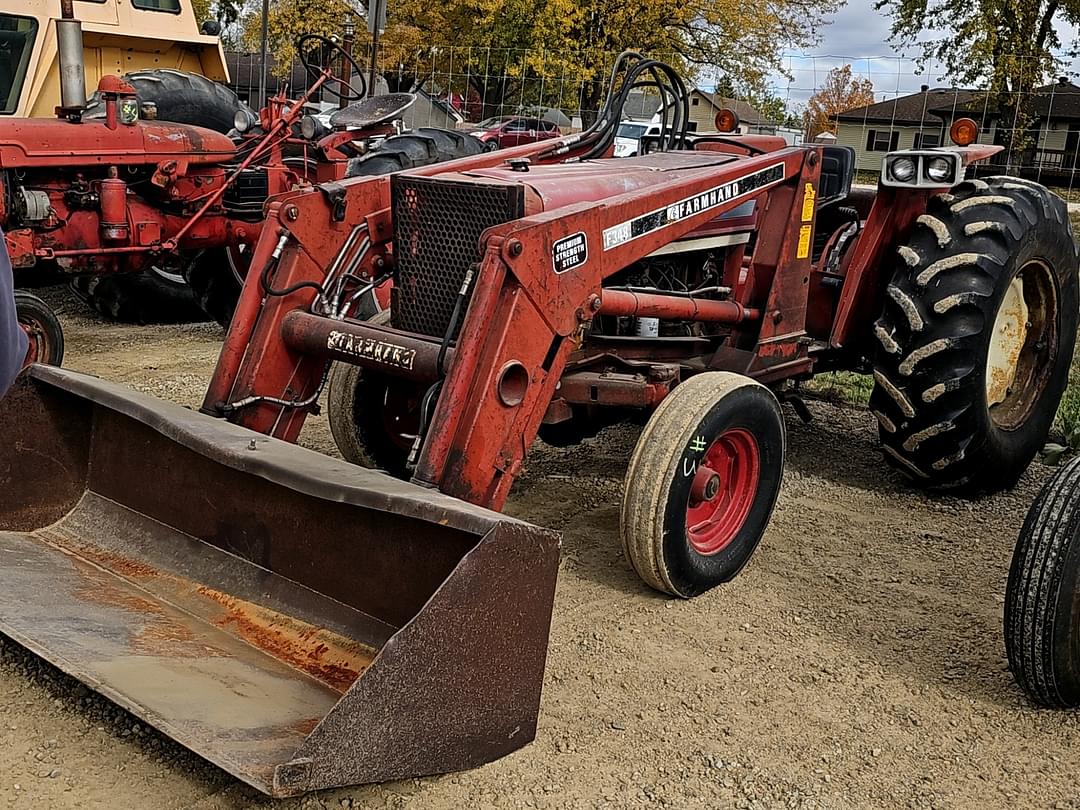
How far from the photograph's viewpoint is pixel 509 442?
3541mm

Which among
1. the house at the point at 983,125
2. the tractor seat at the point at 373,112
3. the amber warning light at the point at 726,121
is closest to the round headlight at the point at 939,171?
the amber warning light at the point at 726,121

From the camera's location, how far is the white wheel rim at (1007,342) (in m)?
5.24

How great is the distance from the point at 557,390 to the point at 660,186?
799mm

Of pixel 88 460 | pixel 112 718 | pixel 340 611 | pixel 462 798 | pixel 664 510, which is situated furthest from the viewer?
pixel 88 460

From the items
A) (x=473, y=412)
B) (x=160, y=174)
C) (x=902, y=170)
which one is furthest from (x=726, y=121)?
(x=160, y=174)

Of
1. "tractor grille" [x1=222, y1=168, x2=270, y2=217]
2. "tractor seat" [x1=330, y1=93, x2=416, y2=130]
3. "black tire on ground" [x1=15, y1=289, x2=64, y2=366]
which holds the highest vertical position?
"tractor seat" [x1=330, y1=93, x2=416, y2=130]

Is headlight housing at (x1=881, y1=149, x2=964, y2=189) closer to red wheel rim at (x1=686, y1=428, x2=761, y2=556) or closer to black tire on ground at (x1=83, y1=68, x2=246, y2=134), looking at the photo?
red wheel rim at (x1=686, y1=428, x2=761, y2=556)

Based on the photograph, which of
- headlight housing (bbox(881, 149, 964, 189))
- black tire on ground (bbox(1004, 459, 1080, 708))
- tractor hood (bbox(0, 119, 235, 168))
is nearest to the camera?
black tire on ground (bbox(1004, 459, 1080, 708))

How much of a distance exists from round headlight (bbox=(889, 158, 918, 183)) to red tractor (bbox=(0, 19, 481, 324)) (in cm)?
339

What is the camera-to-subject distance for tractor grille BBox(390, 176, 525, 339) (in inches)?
151

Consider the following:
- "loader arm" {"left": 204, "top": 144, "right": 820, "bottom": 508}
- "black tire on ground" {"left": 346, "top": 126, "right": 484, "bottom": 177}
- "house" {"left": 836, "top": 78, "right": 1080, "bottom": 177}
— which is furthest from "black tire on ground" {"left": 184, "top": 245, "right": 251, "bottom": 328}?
"house" {"left": 836, "top": 78, "right": 1080, "bottom": 177}

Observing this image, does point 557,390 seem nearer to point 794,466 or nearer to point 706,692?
point 706,692

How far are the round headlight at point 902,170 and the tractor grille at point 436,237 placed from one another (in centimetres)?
198

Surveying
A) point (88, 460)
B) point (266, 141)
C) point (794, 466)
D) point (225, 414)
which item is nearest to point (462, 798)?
point (225, 414)
